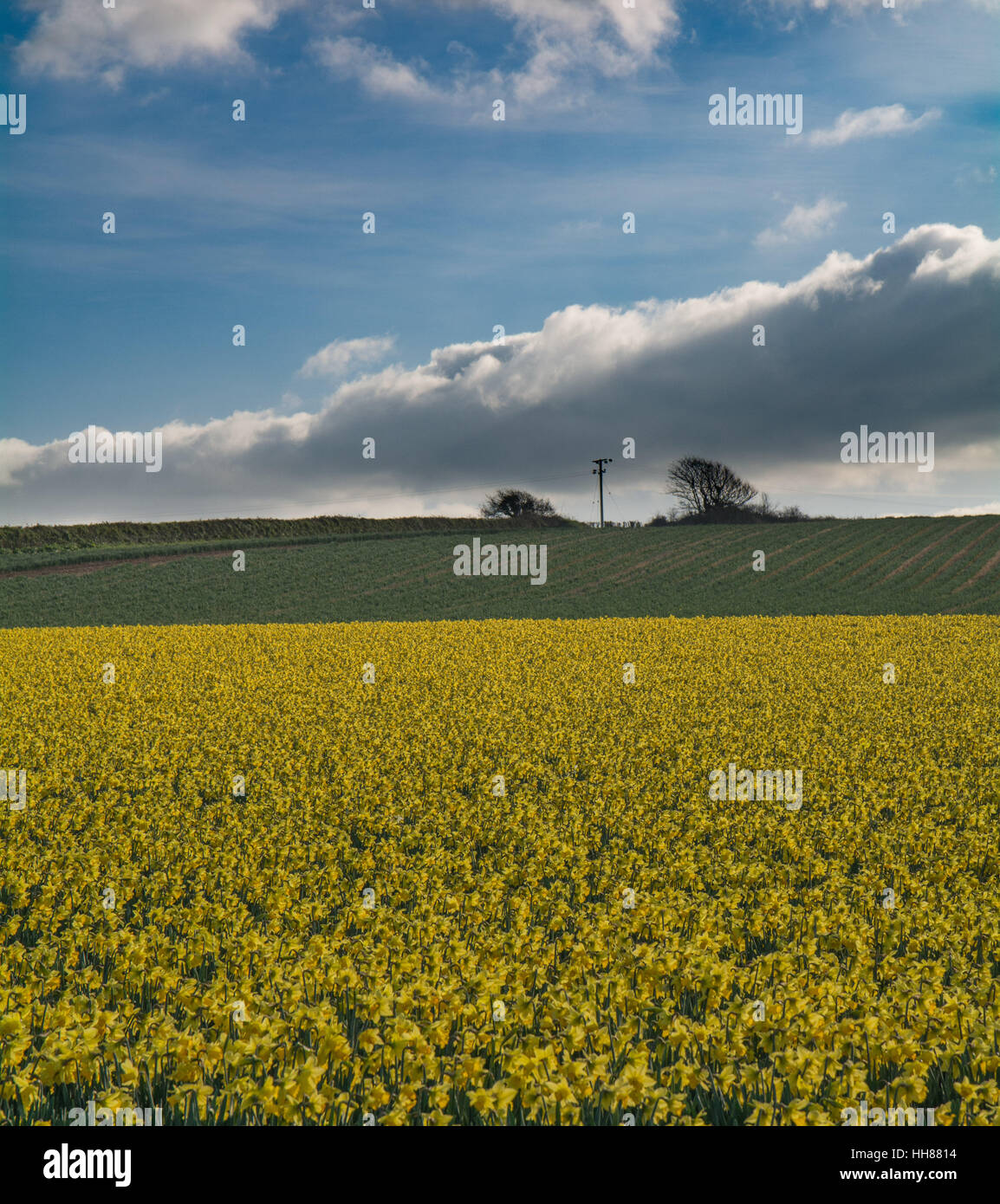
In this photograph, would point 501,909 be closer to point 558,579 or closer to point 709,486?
point 558,579

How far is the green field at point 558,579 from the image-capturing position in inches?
1837

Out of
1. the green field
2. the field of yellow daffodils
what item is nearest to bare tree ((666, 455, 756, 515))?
the green field

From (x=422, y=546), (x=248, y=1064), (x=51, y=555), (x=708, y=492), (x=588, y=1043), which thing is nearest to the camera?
(x=248, y=1064)

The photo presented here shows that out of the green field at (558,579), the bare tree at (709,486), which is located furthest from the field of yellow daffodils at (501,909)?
the bare tree at (709,486)

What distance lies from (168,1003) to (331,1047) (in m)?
2.09

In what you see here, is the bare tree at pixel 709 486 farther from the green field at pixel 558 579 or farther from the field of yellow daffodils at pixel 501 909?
the field of yellow daffodils at pixel 501 909

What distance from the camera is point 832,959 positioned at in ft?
20.6

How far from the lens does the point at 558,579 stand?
5772 cm

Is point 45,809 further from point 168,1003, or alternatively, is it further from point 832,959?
point 832,959

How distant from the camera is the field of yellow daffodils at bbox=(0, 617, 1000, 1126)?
4902 mm

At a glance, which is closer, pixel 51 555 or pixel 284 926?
pixel 284 926

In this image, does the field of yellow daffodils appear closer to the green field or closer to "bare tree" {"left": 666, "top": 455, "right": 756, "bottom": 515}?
the green field

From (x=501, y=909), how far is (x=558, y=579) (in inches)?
1982
